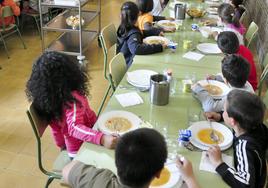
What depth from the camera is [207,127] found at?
5.83ft

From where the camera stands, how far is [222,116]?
1867 millimetres

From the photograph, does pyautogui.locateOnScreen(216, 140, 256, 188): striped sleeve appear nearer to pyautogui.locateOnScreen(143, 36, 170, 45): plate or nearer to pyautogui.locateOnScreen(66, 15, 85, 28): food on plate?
pyautogui.locateOnScreen(143, 36, 170, 45): plate

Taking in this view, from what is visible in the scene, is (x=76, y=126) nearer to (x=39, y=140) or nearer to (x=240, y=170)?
(x=39, y=140)

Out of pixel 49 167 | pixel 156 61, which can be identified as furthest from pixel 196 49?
pixel 49 167

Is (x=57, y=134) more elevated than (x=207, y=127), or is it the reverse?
(x=207, y=127)

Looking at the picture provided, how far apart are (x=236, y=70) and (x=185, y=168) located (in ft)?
2.96

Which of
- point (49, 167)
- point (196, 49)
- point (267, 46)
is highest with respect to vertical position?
point (196, 49)

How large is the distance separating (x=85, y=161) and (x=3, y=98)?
2.18 m

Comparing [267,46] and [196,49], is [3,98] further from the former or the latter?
[267,46]

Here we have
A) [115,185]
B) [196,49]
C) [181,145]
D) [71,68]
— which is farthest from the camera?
[196,49]

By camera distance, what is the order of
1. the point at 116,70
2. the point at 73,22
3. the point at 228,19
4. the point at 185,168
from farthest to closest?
the point at 73,22, the point at 228,19, the point at 116,70, the point at 185,168

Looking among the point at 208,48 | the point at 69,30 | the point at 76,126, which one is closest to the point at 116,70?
the point at 76,126

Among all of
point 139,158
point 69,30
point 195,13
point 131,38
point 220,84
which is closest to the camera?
point 139,158

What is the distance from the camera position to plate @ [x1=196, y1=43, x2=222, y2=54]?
272 cm
